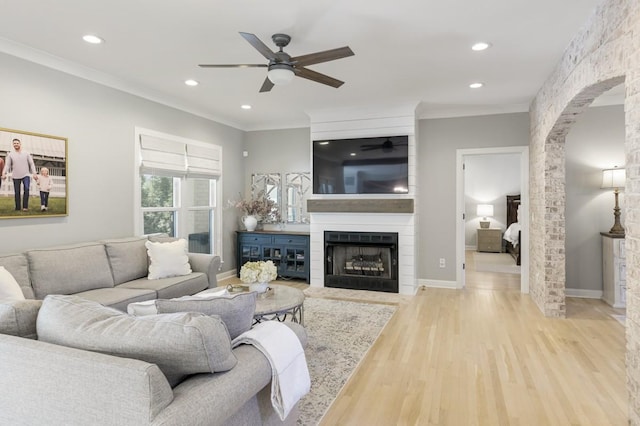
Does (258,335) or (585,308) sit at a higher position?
(258,335)

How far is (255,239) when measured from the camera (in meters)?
6.39

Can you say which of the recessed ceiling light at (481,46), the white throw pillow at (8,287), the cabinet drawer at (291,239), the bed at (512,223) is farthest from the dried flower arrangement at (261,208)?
the bed at (512,223)

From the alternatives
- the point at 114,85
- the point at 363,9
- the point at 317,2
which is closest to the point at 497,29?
the point at 363,9

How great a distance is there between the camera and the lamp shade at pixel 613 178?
479cm

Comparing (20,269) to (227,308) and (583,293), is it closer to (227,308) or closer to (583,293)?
(227,308)

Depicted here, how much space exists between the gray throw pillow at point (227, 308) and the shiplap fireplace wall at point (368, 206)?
3942 mm

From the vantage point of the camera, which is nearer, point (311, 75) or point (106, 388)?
point (106, 388)

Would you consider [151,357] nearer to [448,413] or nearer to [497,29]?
[448,413]

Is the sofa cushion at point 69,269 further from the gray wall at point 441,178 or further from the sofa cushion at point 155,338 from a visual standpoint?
the gray wall at point 441,178

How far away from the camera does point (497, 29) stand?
310cm

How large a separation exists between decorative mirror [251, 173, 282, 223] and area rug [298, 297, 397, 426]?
2.18 m

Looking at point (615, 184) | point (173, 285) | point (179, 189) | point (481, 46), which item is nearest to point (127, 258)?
point (173, 285)

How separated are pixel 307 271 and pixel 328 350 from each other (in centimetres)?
280

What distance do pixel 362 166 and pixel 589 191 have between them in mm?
3126
